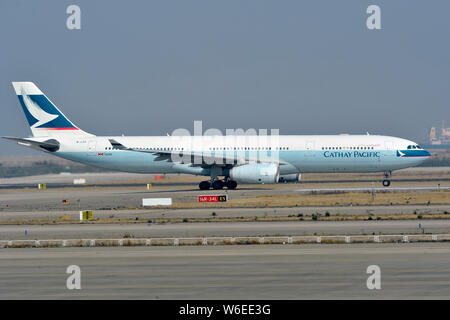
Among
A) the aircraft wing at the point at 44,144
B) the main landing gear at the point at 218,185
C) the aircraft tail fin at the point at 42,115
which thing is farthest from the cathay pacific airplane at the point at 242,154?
the aircraft tail fin at the point at 42,115

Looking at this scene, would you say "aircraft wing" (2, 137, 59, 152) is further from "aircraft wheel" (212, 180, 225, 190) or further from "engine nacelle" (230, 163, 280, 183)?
"engine nacelle" (230, 163, 280, 183)

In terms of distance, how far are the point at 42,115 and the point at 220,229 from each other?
4104 cm

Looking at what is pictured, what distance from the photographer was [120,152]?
6744cm

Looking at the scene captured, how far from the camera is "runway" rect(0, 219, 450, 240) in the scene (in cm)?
3206

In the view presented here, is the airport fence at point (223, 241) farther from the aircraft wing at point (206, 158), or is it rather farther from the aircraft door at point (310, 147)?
the aircraft door at point (310, 147)

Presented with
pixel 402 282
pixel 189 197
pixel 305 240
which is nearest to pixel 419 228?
pixel 305 240

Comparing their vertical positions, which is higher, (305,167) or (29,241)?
(305,167)

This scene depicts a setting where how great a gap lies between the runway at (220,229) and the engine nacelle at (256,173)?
23.2 meters

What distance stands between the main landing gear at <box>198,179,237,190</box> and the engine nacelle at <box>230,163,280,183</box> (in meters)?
2.98

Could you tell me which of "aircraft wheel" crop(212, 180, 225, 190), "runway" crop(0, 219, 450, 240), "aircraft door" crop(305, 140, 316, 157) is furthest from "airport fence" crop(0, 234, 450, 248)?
"aircraft door" crop(305, 140, 316, 157)

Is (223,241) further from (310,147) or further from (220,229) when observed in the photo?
(310,147)

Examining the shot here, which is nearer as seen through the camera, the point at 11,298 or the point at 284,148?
the point at 11,298
